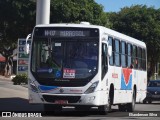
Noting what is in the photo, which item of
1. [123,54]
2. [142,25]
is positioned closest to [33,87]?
[123,54]

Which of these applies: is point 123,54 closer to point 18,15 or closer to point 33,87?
point 33,87

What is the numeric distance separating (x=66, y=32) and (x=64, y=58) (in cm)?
108

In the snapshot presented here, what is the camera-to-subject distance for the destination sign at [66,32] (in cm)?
1770

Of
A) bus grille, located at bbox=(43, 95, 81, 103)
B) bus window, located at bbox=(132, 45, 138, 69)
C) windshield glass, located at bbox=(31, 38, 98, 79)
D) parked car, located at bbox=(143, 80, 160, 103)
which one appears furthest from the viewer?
parked car, located at bbox=(143, 80, 160, 103)

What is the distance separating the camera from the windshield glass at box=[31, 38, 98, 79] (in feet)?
56.1

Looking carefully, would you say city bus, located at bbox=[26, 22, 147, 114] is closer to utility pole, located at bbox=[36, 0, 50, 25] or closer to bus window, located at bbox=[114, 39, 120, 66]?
bus window, located at bbox=[114, 39, 120, 66]

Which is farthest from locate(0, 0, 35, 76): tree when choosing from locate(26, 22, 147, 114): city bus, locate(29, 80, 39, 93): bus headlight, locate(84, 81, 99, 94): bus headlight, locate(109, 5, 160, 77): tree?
locate(84, 81, 99, 94): bus headlight

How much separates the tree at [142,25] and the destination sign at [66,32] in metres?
36.6

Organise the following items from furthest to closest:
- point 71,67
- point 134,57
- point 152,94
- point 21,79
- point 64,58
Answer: point 152,94 → point 21,79 → point 134,57 → point 64,58 → point 71,67

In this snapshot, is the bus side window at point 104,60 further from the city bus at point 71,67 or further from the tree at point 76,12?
the tree at point 76,12

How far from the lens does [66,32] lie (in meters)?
17.8

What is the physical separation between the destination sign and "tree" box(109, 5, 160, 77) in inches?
1439

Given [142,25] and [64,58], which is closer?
[64,58]

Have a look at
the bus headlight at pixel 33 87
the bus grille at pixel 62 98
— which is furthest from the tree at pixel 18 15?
the bus grille at pixel 62 98
